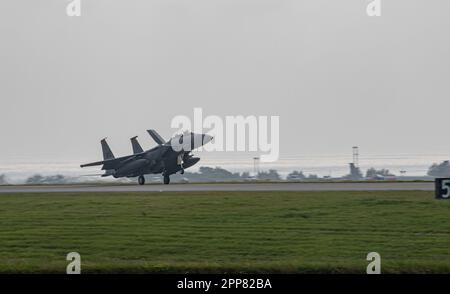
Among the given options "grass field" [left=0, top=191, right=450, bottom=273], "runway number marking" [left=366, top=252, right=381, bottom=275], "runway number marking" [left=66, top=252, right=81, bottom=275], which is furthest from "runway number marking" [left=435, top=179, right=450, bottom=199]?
"runway number marking" [left=66, top=252, right=81, bottom=275]

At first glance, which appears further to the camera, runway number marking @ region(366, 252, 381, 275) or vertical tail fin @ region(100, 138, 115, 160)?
vertical tail fin @ region(100, 138, 115, 160)

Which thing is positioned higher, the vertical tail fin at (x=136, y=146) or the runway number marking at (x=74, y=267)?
the vertical tail fin at (x=136, y=146)

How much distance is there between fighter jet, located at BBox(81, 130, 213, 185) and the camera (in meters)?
59.6

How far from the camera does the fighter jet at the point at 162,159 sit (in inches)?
2346

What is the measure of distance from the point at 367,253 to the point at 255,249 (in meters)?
3.58

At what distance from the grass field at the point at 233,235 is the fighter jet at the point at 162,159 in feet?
77.4

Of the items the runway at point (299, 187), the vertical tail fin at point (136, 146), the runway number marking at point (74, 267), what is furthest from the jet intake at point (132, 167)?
the runway number marking at point (74, 267)

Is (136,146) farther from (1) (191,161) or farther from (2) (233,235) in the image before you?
(2) (233,235)

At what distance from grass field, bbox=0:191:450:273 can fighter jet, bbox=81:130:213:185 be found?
23.6 meters

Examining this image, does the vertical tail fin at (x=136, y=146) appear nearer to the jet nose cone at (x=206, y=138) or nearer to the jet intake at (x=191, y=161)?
the jet intake at (x=191, y=161)

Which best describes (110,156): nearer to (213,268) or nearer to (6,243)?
(6,243)

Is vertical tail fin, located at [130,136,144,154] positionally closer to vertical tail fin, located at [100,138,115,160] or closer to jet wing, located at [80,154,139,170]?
jet wing, located at [80,154,139,170]
